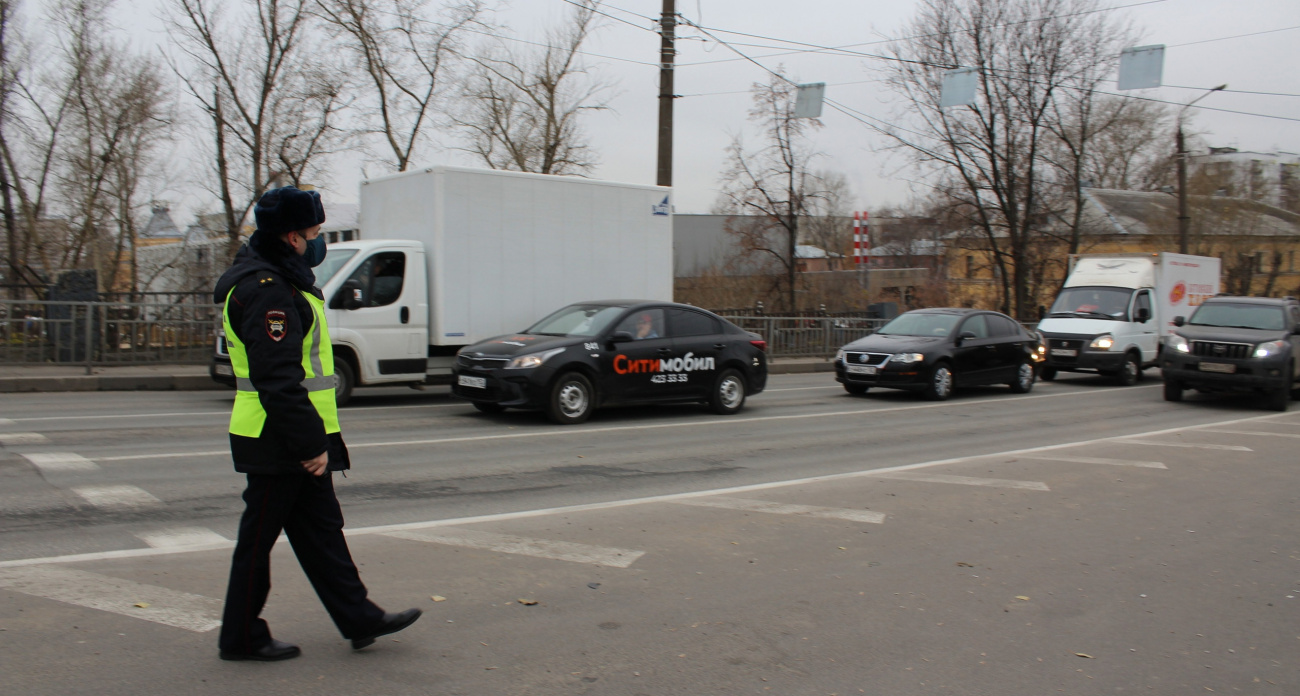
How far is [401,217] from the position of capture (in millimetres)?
14250

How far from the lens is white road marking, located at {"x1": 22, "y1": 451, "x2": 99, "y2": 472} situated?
7852mm

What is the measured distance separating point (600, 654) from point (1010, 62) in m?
34.8

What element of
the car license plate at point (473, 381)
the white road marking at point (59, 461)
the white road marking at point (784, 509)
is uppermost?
the car license plate at point (473, 381)

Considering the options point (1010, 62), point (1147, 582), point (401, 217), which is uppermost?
point (1010, 62)

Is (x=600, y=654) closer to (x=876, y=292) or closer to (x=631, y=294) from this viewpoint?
(x=631, y=294)

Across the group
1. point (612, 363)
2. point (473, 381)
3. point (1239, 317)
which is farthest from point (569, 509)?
point (1239, 317)

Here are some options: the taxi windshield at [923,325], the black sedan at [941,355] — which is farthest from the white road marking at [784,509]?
the taxi windshield at [923,325]

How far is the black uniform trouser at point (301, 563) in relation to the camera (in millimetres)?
3732

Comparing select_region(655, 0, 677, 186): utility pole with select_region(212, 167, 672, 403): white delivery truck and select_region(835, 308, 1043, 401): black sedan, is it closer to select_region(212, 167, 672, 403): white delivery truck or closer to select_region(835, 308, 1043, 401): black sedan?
select_region(212, 167, 672, 403): white delivery truck

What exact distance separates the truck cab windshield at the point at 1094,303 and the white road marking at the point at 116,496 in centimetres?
1870

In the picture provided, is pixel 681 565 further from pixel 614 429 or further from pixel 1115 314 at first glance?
pixel 1115 314

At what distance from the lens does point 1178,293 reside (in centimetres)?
2242

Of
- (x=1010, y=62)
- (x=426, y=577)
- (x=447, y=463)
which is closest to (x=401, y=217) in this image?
(x=447, y=463)

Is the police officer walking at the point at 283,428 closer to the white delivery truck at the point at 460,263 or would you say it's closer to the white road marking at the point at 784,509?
the white road marking at the point at 784,509
